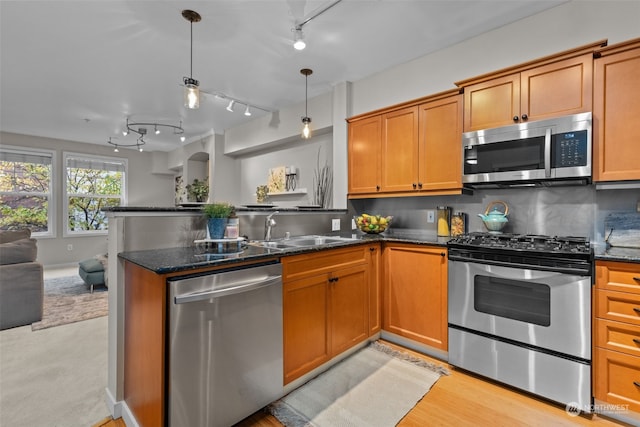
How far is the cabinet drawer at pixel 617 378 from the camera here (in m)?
1.64

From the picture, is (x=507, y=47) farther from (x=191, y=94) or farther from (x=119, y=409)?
(x=119, y=409)

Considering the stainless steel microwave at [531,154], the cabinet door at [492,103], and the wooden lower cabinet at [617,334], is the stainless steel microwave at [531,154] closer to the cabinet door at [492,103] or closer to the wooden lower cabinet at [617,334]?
the cabinet door at [492,103]

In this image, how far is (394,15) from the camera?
240 cm

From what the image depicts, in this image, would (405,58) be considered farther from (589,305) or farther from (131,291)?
(131,291)

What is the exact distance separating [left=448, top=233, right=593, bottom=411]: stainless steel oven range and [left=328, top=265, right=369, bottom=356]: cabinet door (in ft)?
2.24

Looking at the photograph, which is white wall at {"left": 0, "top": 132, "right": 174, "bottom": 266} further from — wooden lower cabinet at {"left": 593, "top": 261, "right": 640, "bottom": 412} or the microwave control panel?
wooden lower cabinet at {"left": 593, "top": 261, "right": 640, "bottom": 412}

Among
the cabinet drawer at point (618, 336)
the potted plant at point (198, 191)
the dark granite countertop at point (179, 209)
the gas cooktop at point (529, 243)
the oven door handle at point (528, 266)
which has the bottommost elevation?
the cabinet drawer at point (618, 336)

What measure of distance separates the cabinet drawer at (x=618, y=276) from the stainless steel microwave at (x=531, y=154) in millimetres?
615

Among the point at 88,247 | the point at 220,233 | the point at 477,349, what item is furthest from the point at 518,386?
the point at 88,247

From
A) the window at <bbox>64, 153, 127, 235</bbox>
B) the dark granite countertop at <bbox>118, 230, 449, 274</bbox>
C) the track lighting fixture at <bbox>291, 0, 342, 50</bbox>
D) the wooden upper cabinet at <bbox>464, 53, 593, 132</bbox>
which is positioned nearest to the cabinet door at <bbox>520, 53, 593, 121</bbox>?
the wooden upper cabinet at <bbox>464, 53, 593, 132</bbox>

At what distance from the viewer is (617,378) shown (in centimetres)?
169

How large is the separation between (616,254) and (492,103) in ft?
4.38

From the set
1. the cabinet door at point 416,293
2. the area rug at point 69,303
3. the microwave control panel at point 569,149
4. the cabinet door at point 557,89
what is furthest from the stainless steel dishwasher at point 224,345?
the area rug at point 69,303

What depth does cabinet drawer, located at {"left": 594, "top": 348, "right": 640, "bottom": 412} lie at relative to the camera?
164 centimetres
